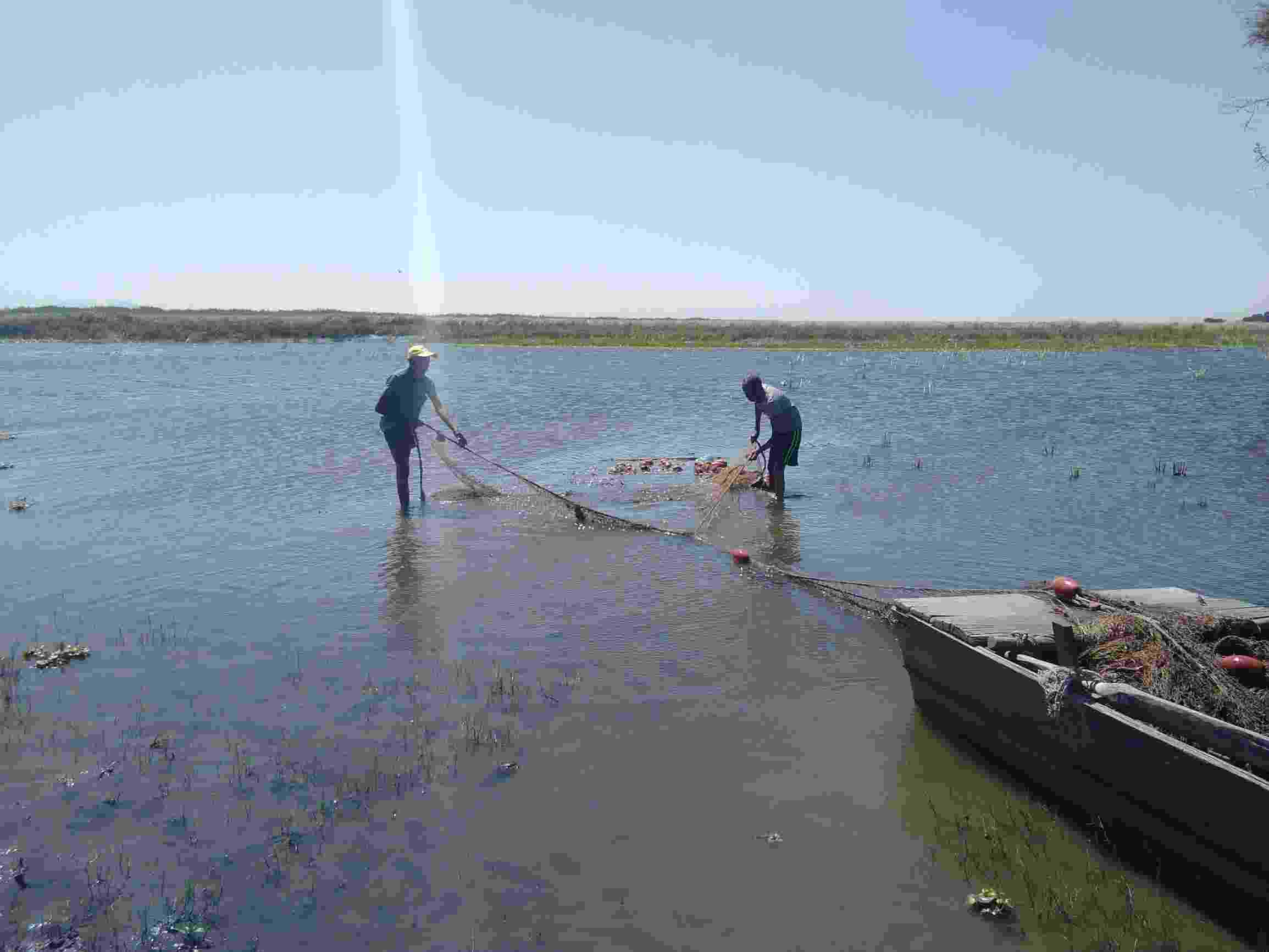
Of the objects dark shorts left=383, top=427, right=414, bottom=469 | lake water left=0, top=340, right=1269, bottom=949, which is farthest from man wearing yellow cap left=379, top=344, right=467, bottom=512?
lake water left=0, top=340, right=1269, bottom=949

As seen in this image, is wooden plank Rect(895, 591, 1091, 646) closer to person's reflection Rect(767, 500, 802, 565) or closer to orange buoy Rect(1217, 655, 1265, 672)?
orange buoy Rect(1217, 655, 1265, 672)

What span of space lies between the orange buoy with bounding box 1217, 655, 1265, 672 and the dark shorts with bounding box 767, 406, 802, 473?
27.7 feet

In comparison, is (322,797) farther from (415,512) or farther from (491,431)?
(491,431)

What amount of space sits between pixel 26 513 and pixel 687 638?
477 inches

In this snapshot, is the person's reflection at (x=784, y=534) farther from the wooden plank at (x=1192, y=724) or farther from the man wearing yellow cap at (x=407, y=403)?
the wooden plank at (x=1192, y=724)

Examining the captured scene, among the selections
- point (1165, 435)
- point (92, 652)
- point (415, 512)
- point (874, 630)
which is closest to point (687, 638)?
point (874, 630)

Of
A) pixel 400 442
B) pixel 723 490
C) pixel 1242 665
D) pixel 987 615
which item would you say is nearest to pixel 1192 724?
pixel 1242 665

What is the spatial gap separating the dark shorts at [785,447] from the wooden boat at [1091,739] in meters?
7.02

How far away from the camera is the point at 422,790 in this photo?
5.89 metres

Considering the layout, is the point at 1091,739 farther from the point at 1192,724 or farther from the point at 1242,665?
the point at 1242,665

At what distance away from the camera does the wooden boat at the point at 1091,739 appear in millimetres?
4141

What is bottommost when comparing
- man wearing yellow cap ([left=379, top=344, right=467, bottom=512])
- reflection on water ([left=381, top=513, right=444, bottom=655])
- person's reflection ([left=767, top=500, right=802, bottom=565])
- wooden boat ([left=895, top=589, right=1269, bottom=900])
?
person's reflection ([left=767, top=500, right=802, bottom=565])

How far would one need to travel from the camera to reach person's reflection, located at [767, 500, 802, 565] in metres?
11.8

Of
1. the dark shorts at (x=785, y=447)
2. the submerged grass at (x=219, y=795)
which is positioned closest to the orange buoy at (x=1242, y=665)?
the submerged grass at (x=219, y=795)
